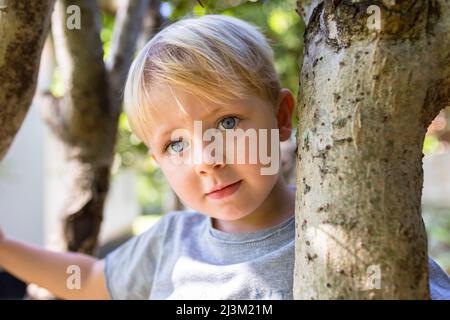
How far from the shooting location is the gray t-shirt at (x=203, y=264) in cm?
142

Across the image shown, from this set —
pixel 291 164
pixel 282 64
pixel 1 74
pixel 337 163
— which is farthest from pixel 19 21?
pixel 282 64

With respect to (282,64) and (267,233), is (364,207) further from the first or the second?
(282,64)

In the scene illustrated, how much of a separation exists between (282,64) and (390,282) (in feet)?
10.0

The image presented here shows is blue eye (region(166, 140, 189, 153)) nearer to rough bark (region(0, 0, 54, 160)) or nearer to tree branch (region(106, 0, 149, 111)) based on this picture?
rough bark (region(0, 0, 54, 160))

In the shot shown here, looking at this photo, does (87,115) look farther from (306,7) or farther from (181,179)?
(306,7)

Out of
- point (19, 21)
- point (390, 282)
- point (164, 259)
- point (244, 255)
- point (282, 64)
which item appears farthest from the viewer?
point (282, 64)

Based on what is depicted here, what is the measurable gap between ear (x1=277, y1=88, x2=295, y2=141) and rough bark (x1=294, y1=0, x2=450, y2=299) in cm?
53

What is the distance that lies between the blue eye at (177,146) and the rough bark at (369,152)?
40 centimetres

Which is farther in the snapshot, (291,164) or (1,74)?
(291,164)

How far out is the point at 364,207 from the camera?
35.4 inches

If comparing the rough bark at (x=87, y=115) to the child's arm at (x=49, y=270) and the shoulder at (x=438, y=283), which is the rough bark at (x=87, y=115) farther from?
the shoulder at (x=438, y=283)

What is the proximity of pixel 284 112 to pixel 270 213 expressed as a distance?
0.27 meters

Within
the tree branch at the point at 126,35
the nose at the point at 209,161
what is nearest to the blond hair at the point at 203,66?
the nose at the point at 209,161

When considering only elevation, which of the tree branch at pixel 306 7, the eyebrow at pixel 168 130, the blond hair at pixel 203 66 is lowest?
the eyebrow at pixel 168 130
